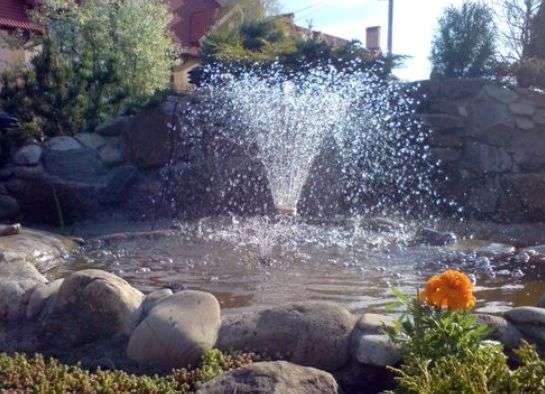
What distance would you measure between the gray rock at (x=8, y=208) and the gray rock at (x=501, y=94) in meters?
6.04

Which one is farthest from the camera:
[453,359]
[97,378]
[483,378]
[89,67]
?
[89,67]

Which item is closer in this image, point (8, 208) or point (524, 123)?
point (8, 208)

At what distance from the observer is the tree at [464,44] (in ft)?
39.7

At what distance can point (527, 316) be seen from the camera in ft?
11.8

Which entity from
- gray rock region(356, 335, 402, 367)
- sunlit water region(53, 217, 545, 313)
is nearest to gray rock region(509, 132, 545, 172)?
sunlit water region(53, 217, 545, 313)

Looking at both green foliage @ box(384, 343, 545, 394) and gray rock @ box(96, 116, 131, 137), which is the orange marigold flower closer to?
green foliage @ box(384, 343, 545, 394)

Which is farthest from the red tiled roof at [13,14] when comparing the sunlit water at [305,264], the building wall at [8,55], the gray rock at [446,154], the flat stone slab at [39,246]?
the sunlit water at [305,264]

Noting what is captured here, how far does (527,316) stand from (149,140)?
7.75m

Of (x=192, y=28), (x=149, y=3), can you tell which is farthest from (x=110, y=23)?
(x=192, y=28)

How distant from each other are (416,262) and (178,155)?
15.4ft

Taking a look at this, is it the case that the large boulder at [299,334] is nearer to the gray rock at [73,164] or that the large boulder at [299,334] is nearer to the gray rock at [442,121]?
the gray rock at [73,164]

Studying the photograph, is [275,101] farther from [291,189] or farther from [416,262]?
[416,262]

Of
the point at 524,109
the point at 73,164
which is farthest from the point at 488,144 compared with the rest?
the point at 73,164

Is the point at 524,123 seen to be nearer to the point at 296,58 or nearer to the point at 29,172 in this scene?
the point at 296,58
